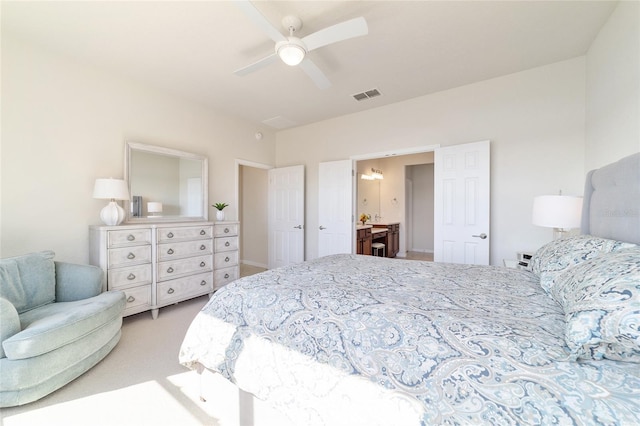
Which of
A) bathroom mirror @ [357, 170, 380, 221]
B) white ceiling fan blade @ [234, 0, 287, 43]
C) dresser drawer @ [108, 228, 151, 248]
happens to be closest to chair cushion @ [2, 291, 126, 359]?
dresser drawer @ [108, 228, 151, 248]

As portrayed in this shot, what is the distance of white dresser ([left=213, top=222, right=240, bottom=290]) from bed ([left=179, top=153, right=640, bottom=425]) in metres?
2.07

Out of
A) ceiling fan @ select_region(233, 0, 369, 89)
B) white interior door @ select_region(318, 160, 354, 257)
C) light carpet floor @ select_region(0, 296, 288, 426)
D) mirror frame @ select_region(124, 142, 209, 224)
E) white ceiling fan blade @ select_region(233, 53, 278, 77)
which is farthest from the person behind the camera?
white interior door @ select_region(318, 160, 354, 257)

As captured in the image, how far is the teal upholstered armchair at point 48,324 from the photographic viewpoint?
1.53 metres

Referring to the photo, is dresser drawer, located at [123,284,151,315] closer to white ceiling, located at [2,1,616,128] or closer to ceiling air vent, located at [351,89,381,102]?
white ceiling, located at [2,1,616,128]

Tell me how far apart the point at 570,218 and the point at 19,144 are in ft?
16.3

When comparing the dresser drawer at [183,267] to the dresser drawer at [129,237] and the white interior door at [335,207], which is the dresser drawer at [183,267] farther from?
the white interior door at [335,207]

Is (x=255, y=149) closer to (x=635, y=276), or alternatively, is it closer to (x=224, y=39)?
(x=224, y=39)

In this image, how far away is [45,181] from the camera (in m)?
2.51

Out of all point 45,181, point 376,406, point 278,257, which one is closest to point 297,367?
point 376,406

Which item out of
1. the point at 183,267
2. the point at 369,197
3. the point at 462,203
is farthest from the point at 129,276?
the point at 369,197

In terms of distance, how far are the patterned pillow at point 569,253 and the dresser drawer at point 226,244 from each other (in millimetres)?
3362

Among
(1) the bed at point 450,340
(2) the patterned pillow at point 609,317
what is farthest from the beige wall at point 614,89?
(2) the patterned pillow at point 609,317

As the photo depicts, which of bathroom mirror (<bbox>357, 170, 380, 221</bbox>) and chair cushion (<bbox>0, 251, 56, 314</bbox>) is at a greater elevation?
bathroom mirror (<bbox>357, 170, 380, 221</bbox>)

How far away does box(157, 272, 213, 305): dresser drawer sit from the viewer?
2.91m
